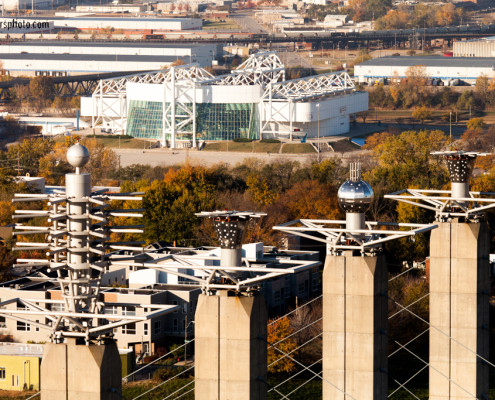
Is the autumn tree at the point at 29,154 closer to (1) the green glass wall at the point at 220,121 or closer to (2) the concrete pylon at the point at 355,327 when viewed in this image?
(1) the green glass wall at the point at 220,121

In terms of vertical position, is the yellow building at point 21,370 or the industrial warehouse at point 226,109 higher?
Answer: the industrial warehouse at point 226,109

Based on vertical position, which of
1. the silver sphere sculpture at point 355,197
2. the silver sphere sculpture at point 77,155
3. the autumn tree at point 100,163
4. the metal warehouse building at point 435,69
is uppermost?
the metal warehouse building at point 435,69

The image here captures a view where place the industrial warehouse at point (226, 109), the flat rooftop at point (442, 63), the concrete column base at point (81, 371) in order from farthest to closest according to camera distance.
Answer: the flat rooftop at point (442, 63) → the industrial warehouse at point (226, 109) → the concrete column base at point (81, 371)

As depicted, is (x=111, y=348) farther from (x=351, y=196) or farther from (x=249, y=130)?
(x=249, y=130)

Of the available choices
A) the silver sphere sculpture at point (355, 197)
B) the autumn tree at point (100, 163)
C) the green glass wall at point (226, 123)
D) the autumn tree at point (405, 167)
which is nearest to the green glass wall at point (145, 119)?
the green glass wall at point (226, 123)

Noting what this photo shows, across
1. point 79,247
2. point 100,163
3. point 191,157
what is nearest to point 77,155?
point 79,247

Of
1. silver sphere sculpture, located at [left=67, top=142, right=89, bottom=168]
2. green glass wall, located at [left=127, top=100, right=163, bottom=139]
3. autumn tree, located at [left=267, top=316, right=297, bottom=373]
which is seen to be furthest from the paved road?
silver sphere sculpture, located at [left=67, top=142, right=89, bottom=168]
